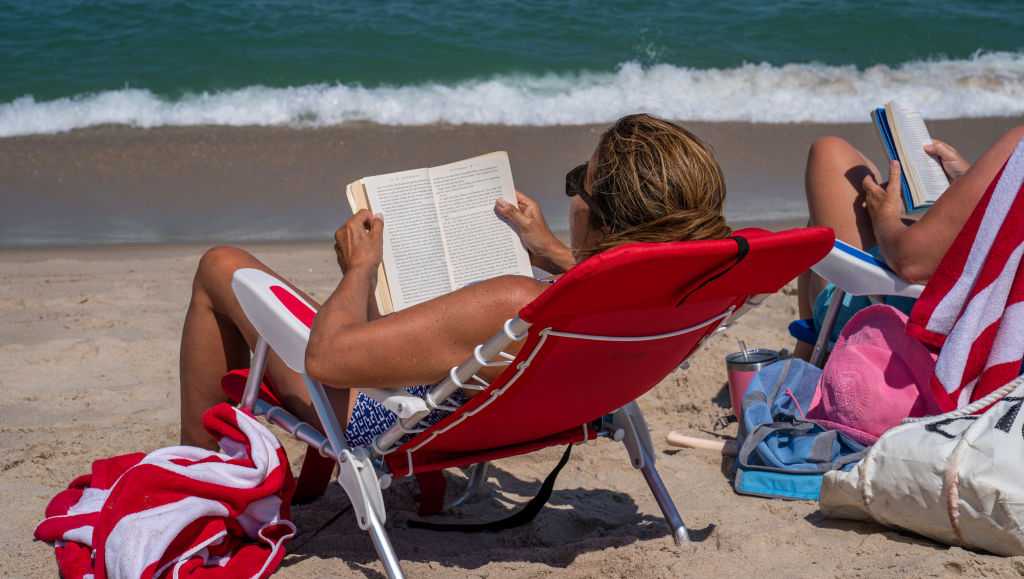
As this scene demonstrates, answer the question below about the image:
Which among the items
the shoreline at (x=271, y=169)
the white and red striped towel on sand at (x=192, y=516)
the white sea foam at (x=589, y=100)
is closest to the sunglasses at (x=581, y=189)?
the white and red striped towel on sand at (x=192, y=516)

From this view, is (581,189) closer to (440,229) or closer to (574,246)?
(574,246)

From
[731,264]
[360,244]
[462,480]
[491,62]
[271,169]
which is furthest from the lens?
[491,62]

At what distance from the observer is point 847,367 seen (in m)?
3.22

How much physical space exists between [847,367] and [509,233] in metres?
1.09

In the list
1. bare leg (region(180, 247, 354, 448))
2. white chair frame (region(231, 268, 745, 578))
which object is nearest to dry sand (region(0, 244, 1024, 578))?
Answer: white chair frame (region(231, 268, 745, 578))

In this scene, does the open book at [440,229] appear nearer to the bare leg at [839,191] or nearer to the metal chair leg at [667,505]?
the metal chair leg at [667,505]

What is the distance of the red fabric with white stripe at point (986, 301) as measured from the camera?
9.51 ft

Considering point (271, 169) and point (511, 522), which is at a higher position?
point (271, 169)

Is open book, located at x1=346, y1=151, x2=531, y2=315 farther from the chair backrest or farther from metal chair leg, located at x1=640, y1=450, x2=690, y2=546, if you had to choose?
metal chair leg, located at x1=640, y1=450, x2=690, y2=546

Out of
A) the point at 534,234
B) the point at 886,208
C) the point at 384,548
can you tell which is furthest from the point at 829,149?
the point at 384,548

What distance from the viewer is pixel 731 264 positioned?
2258 mm

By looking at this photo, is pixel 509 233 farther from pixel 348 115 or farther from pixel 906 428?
pixel 348 115

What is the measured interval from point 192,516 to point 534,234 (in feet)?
3.55

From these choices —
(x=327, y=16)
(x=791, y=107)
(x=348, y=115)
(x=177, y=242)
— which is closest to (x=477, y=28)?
(x=327, y=16)
